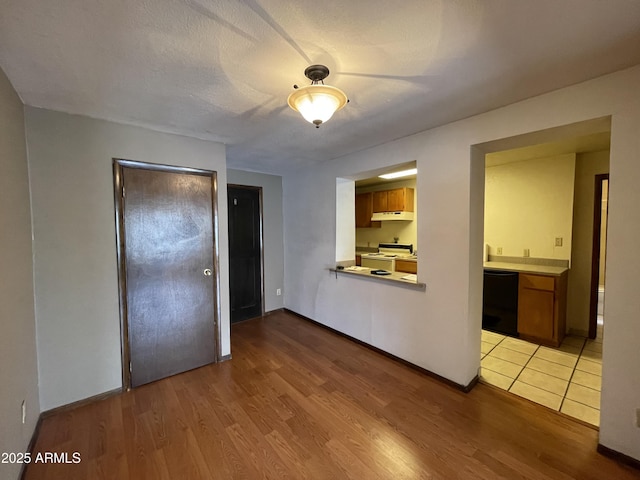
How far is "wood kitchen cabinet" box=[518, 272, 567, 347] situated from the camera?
302cm

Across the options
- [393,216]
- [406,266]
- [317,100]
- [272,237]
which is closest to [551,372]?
[406,266]

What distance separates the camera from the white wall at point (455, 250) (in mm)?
1558

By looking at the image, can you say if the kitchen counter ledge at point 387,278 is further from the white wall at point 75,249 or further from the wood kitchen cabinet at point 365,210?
the white wall at point 75,249

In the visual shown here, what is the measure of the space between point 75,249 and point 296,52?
87.0 inches

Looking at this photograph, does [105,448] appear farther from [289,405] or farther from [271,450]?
[289,405]

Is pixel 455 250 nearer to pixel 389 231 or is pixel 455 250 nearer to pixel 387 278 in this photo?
pixel 387 278

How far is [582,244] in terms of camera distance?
10.9 ft

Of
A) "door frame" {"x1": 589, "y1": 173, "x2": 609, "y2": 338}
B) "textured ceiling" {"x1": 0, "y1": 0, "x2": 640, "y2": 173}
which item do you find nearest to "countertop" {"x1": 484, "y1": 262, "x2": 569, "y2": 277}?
"door frame" {"x1": 589, "y1": 173, "x2": 609, "y2": 338}

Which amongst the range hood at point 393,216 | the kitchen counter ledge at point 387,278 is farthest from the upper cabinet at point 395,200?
the kitchen counter ledge at point 387,278

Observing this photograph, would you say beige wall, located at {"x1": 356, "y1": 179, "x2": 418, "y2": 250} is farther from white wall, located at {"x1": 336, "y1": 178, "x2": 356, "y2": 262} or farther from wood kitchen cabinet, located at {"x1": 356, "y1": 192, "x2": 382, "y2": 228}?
white wall, located at {"x1": 336, "y1": 178, "x2": 356, "y2": 262}

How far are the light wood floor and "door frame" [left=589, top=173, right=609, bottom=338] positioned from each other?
2.08m

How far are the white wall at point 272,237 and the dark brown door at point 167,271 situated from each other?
151cm

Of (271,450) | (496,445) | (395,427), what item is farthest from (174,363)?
(496,445)

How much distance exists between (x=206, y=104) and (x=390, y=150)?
5.91 feet
